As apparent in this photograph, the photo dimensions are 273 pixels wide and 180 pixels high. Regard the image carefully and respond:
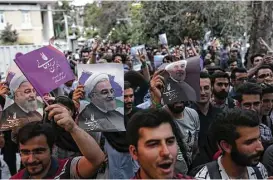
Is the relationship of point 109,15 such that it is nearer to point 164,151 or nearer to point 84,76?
point 84,76

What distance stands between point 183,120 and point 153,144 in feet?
4.97

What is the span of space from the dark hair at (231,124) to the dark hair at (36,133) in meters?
0.89

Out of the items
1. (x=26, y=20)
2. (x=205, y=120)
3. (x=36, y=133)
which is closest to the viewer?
(x=36, y=133)

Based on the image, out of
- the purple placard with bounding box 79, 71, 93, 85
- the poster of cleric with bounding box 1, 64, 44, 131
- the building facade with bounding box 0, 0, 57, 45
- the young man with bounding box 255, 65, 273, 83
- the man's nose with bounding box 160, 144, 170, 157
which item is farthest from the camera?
the building facade with bounding box 0, 0, 57, 45

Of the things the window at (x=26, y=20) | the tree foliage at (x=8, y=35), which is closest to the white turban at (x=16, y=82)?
the tree foliage at (x=8, y=35)

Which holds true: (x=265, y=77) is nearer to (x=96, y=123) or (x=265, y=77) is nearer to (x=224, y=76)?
(x=224, y=76)

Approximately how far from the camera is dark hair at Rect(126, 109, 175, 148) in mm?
2041

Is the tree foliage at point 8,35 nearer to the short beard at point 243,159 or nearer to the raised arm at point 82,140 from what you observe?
the raised arm at point 82,140

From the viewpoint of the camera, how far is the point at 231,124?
7.84ft

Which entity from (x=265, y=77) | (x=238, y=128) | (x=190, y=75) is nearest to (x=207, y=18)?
(x=265, y=77)

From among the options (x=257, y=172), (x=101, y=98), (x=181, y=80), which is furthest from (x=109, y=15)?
(x=257, y=172)

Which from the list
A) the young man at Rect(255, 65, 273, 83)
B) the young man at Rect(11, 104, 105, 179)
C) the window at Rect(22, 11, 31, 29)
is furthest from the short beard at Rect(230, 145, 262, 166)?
the window at Rect(22, 11, 31, 29)

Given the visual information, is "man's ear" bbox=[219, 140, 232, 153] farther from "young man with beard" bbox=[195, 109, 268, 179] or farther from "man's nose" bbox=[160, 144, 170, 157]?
"man's nose" bbox=[160, 144, 170, 157]

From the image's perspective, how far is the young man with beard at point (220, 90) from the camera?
4.30 m
